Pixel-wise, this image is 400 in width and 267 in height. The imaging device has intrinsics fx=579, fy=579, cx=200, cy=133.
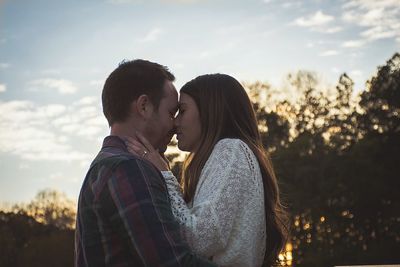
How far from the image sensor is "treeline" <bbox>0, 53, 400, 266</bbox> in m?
37.0

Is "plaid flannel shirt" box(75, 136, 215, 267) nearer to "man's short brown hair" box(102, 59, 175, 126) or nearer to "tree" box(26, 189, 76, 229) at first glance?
"man's short brown hair" box(102, 59, 175, 126)

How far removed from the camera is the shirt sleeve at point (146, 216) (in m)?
2.61

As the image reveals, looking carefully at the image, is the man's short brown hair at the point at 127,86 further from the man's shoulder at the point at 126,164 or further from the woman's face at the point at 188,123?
the woman's face at the point at 188,123

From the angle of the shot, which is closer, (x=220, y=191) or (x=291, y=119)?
(x=220, y=191)

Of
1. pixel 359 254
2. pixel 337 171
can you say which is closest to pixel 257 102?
pixel 337 171

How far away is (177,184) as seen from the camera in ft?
11.0

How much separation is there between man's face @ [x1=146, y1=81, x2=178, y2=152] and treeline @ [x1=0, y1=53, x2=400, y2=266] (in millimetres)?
32392

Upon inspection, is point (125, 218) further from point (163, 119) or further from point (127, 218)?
point (163, 119)

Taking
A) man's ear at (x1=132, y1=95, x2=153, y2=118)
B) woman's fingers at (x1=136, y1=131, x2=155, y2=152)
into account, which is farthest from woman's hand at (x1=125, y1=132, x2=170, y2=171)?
man's ear at (x1=132, y1=95, x2=153, y2=118)

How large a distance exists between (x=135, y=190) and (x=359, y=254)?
37808 mm

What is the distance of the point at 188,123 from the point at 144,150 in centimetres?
65

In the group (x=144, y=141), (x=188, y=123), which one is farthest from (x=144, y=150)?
(x=188, y=123)

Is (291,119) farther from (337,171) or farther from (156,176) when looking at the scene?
(156,176)

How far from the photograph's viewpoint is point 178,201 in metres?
3.23
